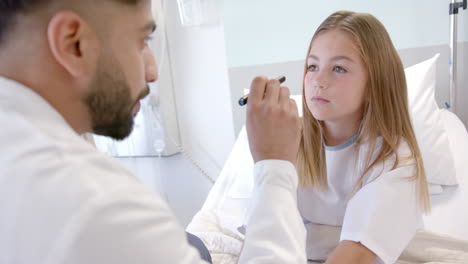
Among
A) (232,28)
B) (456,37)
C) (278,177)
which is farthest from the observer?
(232,28)

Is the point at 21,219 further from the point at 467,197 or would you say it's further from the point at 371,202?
the point at 467,197

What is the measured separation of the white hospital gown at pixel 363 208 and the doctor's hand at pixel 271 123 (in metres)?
0.33

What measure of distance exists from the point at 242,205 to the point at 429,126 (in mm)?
795

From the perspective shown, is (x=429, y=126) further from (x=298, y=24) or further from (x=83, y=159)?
(x=83, y=159)

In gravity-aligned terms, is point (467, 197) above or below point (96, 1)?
below

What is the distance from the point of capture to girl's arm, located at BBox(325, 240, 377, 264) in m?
0.80

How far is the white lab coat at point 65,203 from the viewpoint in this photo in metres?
0.33

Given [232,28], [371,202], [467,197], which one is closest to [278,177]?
[371,202]

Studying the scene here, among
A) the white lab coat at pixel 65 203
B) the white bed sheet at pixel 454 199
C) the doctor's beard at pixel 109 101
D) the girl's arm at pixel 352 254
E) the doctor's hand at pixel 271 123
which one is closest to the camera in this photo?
the white lab coat at pixel 65 203

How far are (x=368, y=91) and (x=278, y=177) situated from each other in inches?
22.9

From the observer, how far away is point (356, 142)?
1020 millimetres

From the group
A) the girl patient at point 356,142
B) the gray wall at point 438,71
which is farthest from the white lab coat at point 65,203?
the gray wall at point 438,71

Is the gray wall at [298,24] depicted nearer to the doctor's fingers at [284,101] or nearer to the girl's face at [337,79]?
the girl's face at [337,79]

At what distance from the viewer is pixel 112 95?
477 millimetres
